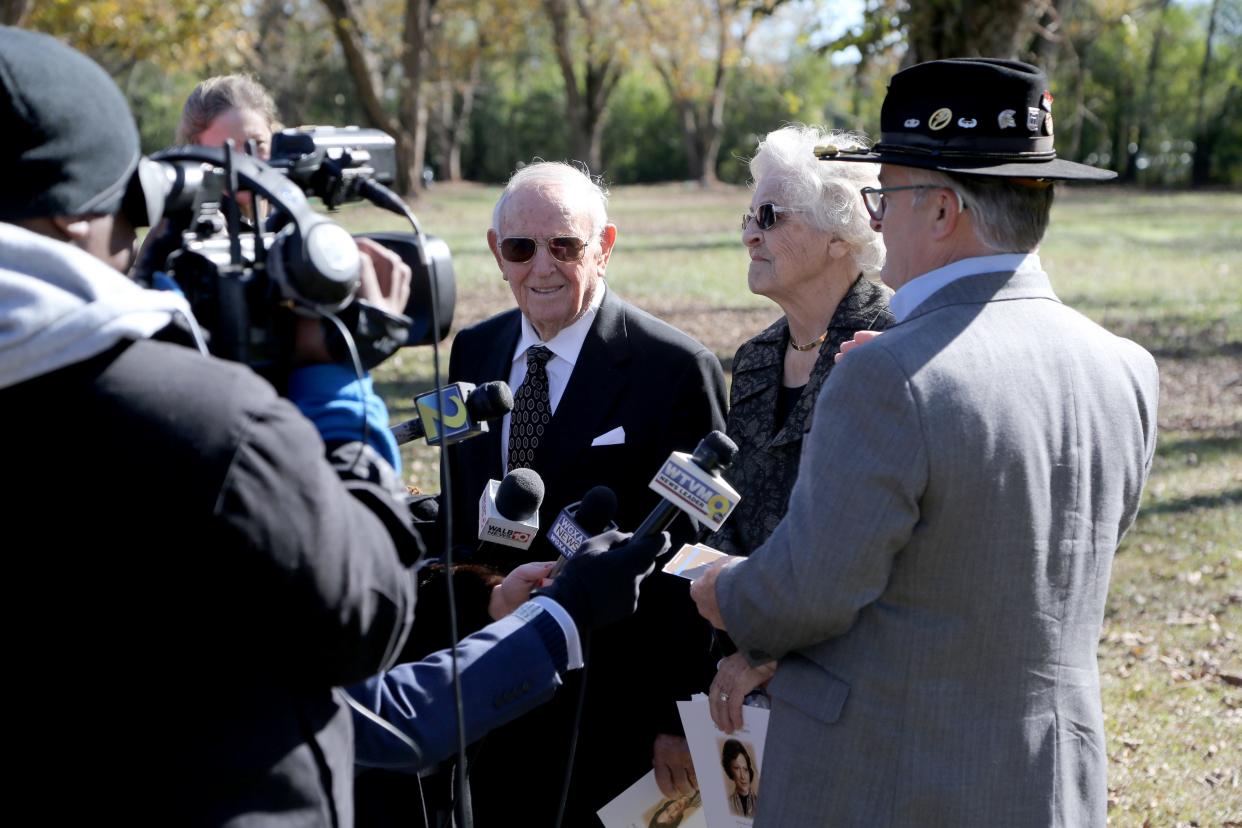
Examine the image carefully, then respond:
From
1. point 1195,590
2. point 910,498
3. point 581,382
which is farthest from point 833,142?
point 1195,590

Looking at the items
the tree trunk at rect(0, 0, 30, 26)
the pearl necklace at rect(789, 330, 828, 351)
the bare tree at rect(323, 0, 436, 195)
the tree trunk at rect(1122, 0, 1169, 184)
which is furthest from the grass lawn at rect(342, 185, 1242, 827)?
the tree trunk at rect(1122, 0, 1169, 184)

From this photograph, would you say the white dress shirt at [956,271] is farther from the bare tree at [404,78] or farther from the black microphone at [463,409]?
the bare tree at [404,78]

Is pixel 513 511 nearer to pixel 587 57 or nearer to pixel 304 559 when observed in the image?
pixel 304 559

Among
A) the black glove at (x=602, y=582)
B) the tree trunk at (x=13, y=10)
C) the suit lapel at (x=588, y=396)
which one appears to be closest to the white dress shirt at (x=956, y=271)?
the black glove at (x=602, y=582)

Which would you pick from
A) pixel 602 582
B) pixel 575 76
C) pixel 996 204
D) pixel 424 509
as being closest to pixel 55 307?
pixel 602 582

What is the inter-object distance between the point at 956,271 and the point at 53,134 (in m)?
1.68

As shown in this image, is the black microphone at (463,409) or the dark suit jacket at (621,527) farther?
the dark suit jacket at (621,527)

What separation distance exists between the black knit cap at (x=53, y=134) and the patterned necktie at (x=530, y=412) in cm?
203

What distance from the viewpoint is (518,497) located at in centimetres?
319

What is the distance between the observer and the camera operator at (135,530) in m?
1.76

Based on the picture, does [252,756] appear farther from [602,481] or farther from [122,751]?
[602,481]

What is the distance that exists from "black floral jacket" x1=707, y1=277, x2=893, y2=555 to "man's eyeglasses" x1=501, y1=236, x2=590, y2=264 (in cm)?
64

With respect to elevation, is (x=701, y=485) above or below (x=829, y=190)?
below

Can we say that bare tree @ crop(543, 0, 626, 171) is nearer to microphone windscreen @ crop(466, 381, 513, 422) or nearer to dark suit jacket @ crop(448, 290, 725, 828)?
dark suit jacket @ crop(448, 290, 725, 828)
